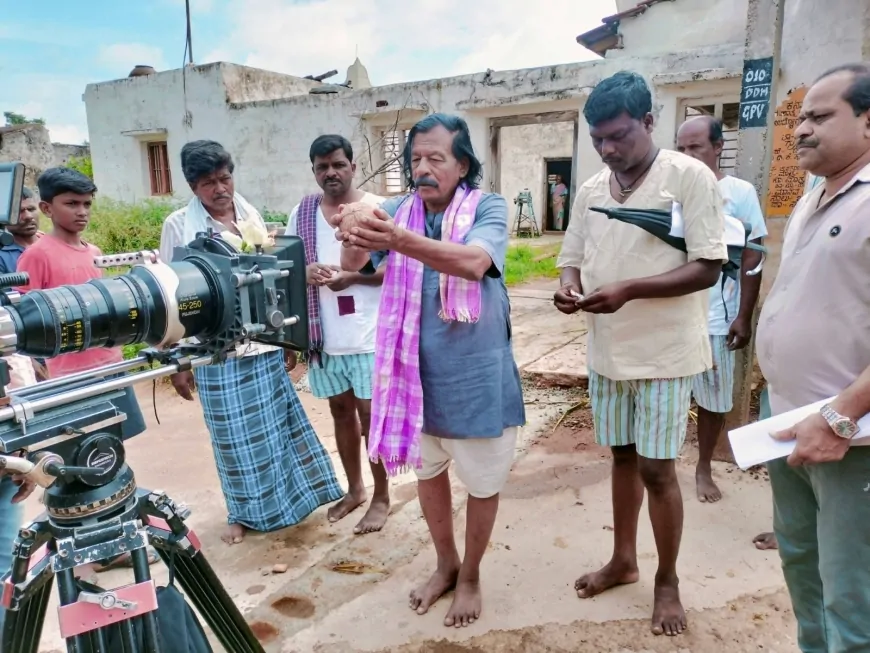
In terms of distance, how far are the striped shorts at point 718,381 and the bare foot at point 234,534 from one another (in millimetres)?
2233

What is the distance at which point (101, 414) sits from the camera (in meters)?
1.22

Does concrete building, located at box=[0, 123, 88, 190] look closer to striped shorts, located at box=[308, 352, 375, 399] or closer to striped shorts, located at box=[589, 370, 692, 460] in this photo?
striped shorts, located at box=[308, 352, 375, 399]

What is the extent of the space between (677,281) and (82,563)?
171cm

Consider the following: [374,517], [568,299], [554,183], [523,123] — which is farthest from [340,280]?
[554,183]

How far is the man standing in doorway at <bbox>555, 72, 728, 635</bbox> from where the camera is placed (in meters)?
1.90

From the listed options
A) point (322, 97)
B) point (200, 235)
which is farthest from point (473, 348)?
point (322, 97)

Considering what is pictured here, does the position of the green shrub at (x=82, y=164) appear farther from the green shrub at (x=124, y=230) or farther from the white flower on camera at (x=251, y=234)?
the white flower on camera at (x=251, y=234)

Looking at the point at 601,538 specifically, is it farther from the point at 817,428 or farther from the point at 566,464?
the point at 817,428

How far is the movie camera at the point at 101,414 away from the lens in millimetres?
1134

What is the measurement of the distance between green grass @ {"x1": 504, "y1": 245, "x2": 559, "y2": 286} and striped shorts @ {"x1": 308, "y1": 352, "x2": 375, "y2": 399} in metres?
6.02

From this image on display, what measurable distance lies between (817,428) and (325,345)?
1974 mm

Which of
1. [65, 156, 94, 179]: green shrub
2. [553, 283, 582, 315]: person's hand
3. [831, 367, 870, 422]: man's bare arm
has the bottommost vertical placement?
[831, 367, 870, 422]: man's bare arm

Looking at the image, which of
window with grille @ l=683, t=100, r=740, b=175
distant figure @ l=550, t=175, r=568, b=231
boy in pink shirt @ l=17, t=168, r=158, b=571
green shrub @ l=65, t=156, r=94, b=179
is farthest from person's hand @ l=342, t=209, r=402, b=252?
green shrub @ l=65, t=156, r=94, b=179

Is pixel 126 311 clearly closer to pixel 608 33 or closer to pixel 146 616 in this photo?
pixel 146 616
